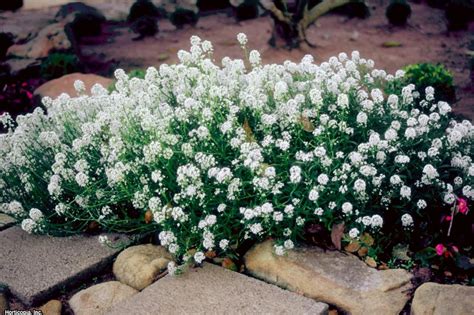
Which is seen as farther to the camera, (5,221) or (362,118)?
(5,221)

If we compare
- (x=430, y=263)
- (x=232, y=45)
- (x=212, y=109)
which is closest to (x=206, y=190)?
(x=212, y=109)

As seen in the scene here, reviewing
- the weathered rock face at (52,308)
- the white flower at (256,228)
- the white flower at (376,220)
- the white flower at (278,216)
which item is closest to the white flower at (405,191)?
the white flower at (376,220)

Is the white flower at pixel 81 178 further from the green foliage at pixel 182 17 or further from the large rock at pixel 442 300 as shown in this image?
the green foliage at pixel 182 17

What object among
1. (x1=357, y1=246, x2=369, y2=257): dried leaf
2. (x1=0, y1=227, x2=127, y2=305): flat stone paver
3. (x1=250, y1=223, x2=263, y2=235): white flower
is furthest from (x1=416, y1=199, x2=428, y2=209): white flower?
(x1=0, y1=227, x2=127, y2=305): flat stone paver

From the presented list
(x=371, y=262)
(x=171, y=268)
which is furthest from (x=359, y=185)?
(x=171, y=268)

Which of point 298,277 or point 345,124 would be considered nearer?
point 298,277

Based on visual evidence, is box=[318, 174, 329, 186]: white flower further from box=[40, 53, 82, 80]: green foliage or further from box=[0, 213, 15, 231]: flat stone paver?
box=[40, 53, 82, 80]: green foliage

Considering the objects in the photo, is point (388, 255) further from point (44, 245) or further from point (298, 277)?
point (44, 245)

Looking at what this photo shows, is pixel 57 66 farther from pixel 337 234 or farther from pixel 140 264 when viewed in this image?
pixel 337 234
